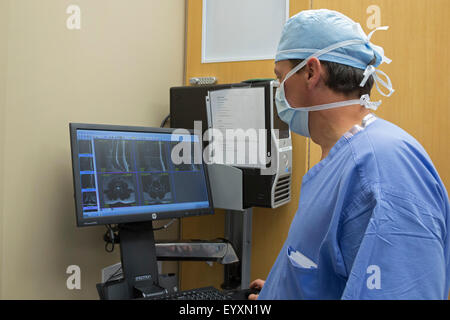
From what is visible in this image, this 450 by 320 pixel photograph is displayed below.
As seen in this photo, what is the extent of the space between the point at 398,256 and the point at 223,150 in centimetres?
97

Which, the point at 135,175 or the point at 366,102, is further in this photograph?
the point at 135,175

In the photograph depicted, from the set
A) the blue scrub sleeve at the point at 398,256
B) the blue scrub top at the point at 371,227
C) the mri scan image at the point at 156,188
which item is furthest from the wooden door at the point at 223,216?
the blue scrub sleeve at the point at 398,256

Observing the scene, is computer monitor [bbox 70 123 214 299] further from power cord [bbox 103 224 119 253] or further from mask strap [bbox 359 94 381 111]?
mask strap [bbox 359 94 381 111]

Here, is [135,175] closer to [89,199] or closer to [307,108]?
[89,199]

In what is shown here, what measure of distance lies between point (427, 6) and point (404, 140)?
1029 millimetres

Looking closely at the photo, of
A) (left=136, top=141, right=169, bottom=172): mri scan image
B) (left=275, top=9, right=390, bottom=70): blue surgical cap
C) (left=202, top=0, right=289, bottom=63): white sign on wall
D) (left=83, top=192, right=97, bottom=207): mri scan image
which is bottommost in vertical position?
(left=83, top=192, right=97, bottom=207): mri scan image

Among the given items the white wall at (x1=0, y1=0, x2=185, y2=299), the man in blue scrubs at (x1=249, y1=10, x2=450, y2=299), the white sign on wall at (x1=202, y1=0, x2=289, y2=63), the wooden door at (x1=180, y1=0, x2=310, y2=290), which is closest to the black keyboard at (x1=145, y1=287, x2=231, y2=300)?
the man in blue scrubs at (x1=249, y1=10, x2=450, y2=299)

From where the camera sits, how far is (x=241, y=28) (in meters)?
1.81

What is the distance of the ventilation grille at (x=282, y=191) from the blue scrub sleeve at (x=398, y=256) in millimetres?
769

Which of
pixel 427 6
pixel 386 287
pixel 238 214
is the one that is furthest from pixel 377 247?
pixel 427 6

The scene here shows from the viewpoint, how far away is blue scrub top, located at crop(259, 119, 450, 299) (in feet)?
2.38

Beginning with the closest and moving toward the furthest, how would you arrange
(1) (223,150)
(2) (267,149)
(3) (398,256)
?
(3) (398,256), (2) (267,149), (1) (223,150)

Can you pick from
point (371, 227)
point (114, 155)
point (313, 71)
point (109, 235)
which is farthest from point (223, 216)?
point (371, 227)

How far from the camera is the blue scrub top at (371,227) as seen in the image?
2.38ft
